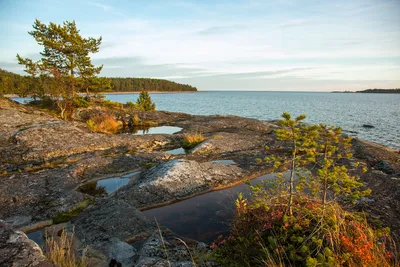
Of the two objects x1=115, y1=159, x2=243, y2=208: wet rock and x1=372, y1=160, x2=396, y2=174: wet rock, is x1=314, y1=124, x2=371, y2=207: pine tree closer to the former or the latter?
x1=115, y1=159, x2=243, y2=208: wet rock

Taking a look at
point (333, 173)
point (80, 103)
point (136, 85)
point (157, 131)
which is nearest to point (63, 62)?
point (80, 103)

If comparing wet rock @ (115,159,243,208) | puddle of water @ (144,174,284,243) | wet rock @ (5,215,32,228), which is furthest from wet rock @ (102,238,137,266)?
wet rock @ (5,215,32,228)

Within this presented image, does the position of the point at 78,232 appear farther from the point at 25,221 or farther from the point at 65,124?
the point at 65,124

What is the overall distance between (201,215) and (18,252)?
4.71 metres

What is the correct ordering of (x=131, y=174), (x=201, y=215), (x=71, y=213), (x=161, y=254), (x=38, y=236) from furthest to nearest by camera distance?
1. (x=131, y=174)
2. (x=201, y=215)
3. (x=71, y=213)
4. (x=38, y=236)
5. (x=161, y=254)

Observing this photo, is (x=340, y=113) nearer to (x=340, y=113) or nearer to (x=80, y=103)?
(x=340, y=113)

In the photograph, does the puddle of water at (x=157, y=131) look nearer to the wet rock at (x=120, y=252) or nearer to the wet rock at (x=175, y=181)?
the wet rock at (x=175, y=181)

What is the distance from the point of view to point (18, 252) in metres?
3.14

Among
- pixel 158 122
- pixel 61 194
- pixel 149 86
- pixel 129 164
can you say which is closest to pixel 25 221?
pixel 61 194

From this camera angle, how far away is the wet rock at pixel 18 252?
9.87 ft

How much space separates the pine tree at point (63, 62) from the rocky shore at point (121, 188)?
→ 9015 mm

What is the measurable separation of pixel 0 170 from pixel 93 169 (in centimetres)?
377

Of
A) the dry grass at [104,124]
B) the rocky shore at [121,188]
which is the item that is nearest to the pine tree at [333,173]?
the rocky shore at [121,188]

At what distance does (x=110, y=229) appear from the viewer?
584 centimetres
